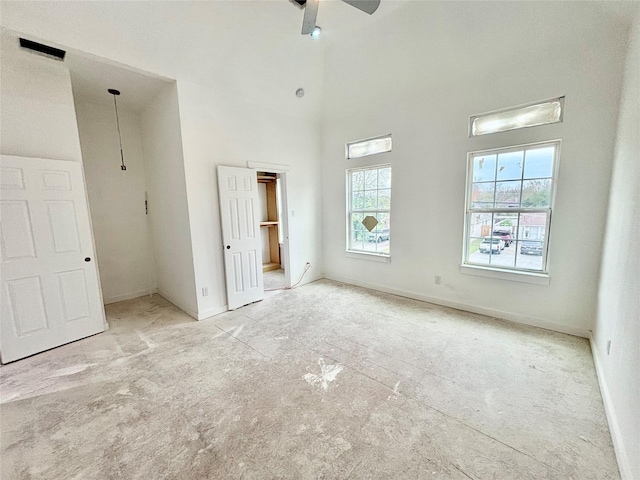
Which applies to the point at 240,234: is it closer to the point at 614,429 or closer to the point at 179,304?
the point at 179,304

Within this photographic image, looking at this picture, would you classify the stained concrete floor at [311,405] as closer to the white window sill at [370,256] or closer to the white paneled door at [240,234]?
the white paneled door at [240,234]

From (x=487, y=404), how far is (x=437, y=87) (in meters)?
3.58

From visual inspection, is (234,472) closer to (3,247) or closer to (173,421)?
(173,421)

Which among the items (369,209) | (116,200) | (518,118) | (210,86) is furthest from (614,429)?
(116,200)

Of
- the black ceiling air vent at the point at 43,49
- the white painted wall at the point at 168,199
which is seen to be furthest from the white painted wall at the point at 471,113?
the black ceiling air vent at the point at 43,49

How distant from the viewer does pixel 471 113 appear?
10.4ft

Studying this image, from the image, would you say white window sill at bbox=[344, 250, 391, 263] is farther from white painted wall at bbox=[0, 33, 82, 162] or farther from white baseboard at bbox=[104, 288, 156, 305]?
white painted wall at bbox=[0, 33, 82, 162]

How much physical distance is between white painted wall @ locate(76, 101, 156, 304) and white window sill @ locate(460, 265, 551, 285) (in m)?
5.07

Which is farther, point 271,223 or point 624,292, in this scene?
point 271,223

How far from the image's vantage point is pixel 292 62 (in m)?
3.50

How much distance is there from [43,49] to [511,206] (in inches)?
207

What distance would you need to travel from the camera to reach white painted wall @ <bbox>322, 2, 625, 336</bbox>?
246 cm

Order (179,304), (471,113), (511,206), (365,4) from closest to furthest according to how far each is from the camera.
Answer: (365,4)
(511,206)
(471,113)
(179,304)

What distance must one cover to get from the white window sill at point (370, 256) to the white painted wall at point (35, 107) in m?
3.95
